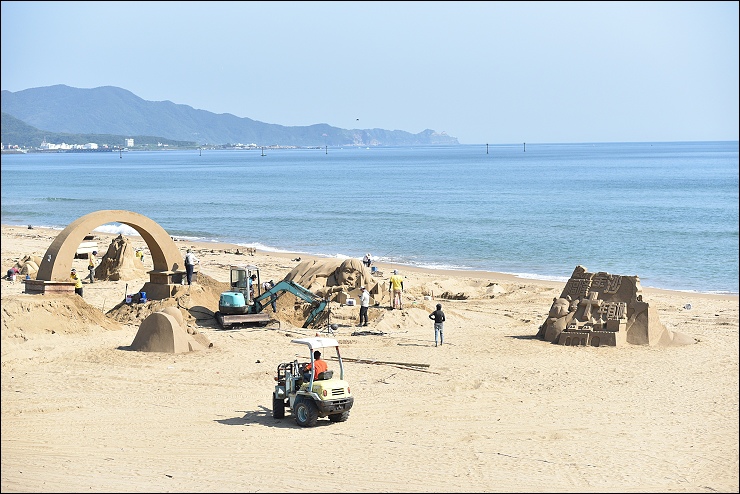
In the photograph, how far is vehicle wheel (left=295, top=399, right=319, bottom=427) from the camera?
45.9 ft

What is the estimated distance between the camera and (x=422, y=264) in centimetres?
3984

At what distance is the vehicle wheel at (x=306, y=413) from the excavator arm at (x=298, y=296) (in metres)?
8.87

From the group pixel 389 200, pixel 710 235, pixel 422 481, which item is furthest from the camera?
pixel 389 200

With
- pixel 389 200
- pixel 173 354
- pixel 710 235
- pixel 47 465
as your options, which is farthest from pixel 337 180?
pixel 47 465

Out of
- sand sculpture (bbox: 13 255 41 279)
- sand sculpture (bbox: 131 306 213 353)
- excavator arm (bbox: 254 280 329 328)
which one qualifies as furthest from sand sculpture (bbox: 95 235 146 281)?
sand sculpture (bbox: 131 306 213 353)

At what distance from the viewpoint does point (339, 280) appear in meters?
26.0

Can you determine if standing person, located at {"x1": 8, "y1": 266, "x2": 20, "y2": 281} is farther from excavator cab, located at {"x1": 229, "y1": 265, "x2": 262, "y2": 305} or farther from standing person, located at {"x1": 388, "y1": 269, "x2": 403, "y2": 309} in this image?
standing person, located at {"x1": 388, "y1": 269, "x2": 403, "y2": 309}

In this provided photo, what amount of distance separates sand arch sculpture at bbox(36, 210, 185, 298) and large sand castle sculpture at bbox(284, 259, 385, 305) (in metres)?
3.83

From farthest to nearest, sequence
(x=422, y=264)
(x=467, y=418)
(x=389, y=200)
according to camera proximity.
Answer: (x=389, y=200) → (x=422, y=264) → (x=467, y=418)

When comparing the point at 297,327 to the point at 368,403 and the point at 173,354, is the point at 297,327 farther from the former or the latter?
the point at 368,403

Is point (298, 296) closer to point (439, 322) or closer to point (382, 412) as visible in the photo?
point (439, 322)

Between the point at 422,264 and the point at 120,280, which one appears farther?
the point at 422,264

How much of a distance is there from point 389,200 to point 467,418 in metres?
65.9

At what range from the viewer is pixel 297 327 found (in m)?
23.3
